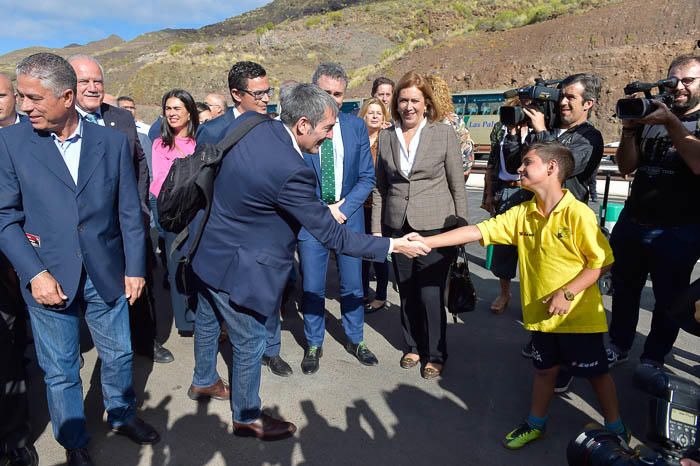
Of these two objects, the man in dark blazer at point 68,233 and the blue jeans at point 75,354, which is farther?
the blue jeans at point 75,354

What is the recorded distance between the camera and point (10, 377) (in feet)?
9.14

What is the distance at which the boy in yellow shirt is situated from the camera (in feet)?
8.29

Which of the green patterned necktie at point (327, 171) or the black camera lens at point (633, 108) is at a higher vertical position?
the black camera lens at point (633, 108)

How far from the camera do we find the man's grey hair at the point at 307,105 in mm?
2496

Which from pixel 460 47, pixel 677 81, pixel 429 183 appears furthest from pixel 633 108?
pixel 460 47

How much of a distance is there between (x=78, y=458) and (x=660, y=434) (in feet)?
8.89

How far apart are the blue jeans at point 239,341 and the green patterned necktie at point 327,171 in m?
1.20

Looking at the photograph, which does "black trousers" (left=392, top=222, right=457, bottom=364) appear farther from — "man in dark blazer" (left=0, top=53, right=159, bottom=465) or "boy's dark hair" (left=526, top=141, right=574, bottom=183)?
"man in dark blazer" (left=0, top=53, right=159, bottom=465)

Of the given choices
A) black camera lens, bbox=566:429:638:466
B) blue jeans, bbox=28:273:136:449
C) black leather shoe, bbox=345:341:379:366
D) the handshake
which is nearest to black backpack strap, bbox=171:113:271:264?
blue jeans, bbox=28:273:136:449

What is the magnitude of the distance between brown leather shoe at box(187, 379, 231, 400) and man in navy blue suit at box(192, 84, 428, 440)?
0.64 meters

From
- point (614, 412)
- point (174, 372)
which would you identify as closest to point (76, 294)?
point (174, 372)

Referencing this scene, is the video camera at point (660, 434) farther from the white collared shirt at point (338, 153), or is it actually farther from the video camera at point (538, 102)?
the white collared shirt at point (338, 153)

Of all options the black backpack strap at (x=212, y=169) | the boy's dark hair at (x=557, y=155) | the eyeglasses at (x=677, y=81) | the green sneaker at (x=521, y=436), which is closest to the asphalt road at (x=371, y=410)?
the green sneaker at (x=521, y=436)

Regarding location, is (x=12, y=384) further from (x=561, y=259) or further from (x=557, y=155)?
(x=557, y=155)
